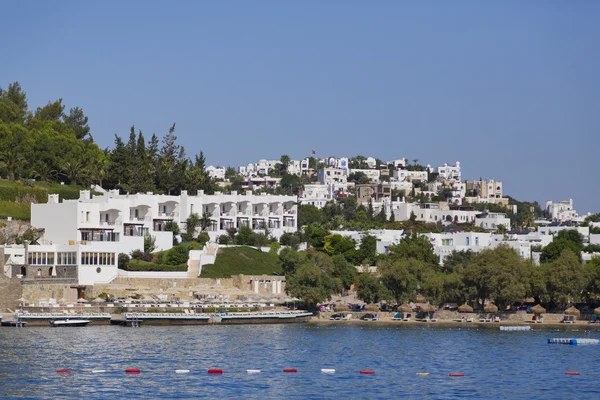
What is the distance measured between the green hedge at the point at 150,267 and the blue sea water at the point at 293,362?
11.6 metres

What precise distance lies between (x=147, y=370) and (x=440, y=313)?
37.8m

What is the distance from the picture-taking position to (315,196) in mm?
189875

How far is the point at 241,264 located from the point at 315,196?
93100 mm

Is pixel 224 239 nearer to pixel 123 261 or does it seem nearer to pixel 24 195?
pixel 123 261

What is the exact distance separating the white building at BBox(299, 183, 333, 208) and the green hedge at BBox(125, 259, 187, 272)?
8360cm

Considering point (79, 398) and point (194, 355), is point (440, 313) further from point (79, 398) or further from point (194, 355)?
point (79, 398)

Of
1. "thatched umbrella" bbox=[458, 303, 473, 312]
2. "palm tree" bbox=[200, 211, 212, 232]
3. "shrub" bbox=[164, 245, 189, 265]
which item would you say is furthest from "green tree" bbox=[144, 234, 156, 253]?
"thatched umbrella" bbox=[458, 303, 473, 312]

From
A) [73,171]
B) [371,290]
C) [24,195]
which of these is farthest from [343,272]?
[73,171]

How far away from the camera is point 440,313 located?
8969 centimetres

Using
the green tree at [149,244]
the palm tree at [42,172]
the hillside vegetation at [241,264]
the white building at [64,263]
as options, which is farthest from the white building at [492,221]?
the white building at [64,263]

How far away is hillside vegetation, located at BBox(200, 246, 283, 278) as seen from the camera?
94688mm

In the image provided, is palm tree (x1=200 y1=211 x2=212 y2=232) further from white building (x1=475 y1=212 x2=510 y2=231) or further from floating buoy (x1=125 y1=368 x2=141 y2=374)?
white building (x1=475 y1=212 x2=510 y2=231)

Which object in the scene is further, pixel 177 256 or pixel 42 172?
pixel 42 172

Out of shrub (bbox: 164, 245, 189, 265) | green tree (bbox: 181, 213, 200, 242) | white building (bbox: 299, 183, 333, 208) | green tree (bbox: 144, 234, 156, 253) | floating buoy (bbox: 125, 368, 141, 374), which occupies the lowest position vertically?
floating buoy (bbox: 125, 368, 141, 374)
